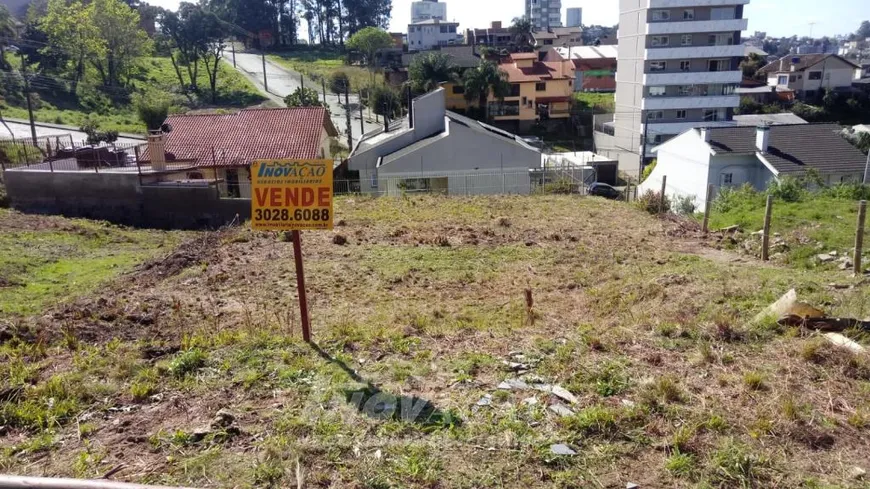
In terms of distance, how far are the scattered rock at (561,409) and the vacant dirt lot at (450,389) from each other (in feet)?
0.09

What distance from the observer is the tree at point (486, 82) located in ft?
152

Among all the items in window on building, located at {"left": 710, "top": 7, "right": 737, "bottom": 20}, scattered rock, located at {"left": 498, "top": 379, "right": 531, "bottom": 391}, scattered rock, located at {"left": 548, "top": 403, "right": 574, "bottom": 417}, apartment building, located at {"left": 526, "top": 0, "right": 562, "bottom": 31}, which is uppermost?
apartment building, located at {"left": 526, "top": 0, "right": 562, "bottom": 31}

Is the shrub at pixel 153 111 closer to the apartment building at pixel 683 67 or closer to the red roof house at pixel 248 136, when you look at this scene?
the red roof house at pixel 248 136

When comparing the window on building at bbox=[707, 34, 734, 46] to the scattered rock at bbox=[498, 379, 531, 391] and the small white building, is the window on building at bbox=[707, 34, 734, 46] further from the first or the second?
the small white building

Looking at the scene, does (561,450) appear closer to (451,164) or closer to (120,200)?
(120,200)

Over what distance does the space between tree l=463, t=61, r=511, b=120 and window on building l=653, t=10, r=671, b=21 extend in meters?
12.1

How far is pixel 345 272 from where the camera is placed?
10984 mm

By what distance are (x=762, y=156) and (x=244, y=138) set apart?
2137cm

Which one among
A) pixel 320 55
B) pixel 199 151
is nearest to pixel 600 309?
pixel 199 151

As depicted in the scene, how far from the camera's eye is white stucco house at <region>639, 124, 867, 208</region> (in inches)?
804

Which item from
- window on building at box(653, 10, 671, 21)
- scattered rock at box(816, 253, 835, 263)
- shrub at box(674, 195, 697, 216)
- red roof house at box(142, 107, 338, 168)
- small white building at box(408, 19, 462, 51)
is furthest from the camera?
A: small white building at box(408, 19, 462, 51)

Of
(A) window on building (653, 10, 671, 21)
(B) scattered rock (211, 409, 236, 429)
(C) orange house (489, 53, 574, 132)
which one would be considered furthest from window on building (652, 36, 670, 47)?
(B) scattered rock (211, 409, 236, 429)

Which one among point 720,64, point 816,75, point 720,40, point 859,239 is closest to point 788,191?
point 859,239

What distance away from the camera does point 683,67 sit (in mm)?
44781
